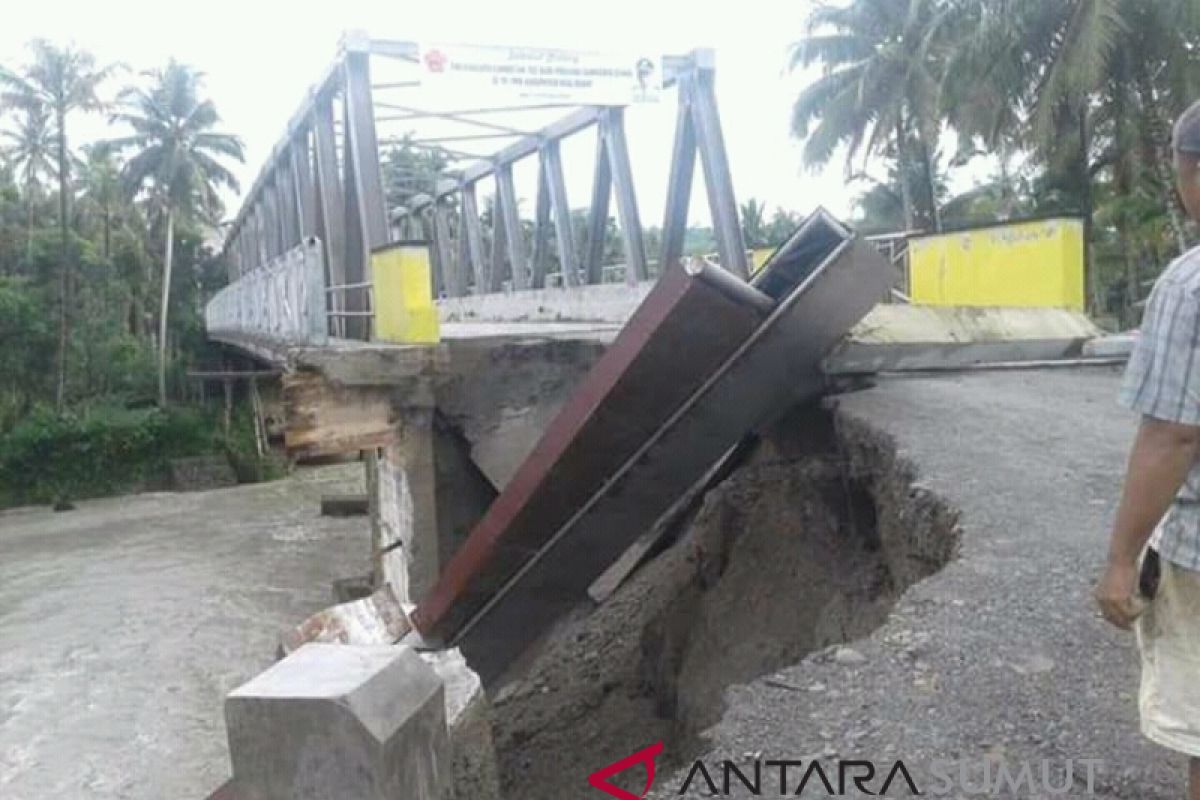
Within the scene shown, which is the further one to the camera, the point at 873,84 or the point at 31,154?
the point at 31,154

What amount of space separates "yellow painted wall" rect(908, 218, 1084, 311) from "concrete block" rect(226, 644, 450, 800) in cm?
702

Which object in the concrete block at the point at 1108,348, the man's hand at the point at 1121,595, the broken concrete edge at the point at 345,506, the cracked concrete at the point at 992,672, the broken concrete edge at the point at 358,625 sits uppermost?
the concrete block at the point at 1108,348

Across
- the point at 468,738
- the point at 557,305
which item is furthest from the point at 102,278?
the point at 468,738

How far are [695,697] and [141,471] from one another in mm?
31147

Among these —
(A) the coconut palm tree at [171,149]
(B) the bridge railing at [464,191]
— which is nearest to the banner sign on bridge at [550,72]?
(B) the bridge railing at [464,191]

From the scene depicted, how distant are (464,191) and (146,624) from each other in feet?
30.2

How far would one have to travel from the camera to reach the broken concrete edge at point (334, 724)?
234 centimetres

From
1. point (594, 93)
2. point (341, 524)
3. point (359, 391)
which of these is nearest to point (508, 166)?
point (594, 93)

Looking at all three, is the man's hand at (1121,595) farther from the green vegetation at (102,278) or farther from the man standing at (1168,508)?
the green vegetation at (102,278)

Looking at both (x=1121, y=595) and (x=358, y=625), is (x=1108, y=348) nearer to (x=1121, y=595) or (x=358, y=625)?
(x=358, y=625)

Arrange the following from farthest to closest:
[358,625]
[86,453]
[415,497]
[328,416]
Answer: [86,453]
[415,497]
[328,416]
[358,625]

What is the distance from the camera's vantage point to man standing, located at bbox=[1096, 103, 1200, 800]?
1848 millimetres

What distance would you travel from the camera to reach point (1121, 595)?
1.99m

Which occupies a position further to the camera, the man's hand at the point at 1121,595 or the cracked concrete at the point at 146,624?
the cracked concrete at the point at 146,624
